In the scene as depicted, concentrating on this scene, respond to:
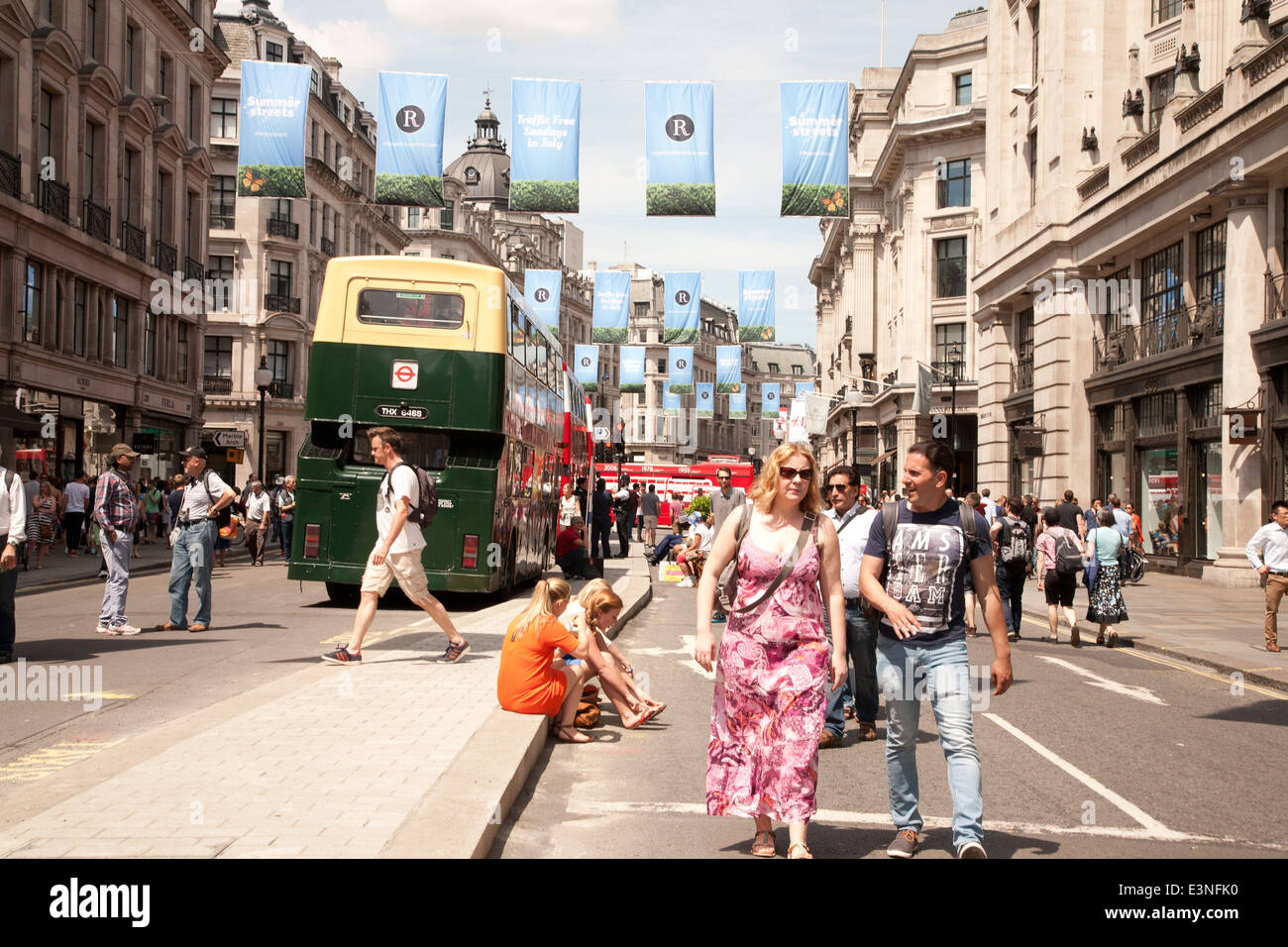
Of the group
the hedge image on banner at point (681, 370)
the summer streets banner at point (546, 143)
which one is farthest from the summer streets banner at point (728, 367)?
the summer streets banner at point (546, 143)

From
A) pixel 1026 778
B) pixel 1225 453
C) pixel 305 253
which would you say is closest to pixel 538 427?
pixel 1225 453

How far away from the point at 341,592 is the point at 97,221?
21012 millimetres

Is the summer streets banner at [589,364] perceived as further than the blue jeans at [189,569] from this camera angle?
Yes

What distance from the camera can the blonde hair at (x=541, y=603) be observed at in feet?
27.4

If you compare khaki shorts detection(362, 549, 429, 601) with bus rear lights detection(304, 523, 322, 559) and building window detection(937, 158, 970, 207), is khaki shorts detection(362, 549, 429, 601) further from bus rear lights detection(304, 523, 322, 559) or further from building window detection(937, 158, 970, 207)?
building window detection(937, 158, 970, 207)

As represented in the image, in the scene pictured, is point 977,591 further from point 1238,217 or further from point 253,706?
point 1238,217

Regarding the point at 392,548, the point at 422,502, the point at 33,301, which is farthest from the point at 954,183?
the point at 392,548

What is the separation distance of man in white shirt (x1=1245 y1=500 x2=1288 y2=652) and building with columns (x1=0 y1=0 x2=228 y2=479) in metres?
23.6

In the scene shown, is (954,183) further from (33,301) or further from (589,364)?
(33,301)

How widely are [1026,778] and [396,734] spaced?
3.74 meters

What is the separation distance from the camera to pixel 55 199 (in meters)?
32.5

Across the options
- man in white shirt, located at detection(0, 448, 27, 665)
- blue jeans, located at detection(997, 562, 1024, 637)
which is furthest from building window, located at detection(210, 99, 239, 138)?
man in white shirt, located at detection(0, 448, 27, 665)

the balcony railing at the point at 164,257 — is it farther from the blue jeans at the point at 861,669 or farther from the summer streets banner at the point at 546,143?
the blue jeans at the point at 861,669

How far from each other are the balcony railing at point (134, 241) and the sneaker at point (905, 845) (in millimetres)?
35951
